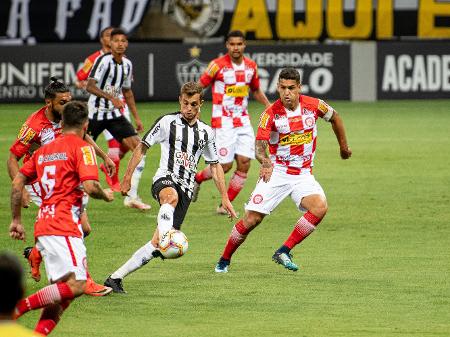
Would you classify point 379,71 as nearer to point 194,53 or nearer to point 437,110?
point 437,110

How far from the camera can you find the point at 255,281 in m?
11.5

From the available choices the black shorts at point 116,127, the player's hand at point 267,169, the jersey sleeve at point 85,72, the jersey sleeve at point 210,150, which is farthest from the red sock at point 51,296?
the jersey sleeve at point 85,72

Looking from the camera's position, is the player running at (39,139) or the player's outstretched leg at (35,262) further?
the player's outstretched leg at (35,262)

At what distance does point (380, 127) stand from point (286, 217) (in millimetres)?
10498

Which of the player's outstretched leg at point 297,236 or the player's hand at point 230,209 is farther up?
the player's hand at point 230,209

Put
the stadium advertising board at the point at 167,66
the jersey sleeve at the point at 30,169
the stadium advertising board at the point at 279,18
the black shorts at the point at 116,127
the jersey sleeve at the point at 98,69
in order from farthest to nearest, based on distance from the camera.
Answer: the stadium advertising board at the point at 279,18, the stadium advertising board at the point at 167,66, the black shorts at the point at 116,127, the jersey sleeve at the point at 98,69, the jersey sleeve at the point at 30,169

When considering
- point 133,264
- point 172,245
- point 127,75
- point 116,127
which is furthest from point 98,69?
point 172,245

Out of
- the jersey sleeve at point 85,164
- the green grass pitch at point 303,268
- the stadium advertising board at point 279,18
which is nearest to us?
the jersey sleeve at point 85,164

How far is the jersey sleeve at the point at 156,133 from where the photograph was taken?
1120 cm

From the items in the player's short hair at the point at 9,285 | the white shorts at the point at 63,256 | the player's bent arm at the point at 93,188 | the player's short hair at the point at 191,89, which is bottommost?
the white shorts at the point at 63,256

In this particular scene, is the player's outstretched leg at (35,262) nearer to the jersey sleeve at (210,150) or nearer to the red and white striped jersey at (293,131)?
the jersey sleeve at (210,150)

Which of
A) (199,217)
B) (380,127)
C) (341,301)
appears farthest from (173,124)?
(380,127)

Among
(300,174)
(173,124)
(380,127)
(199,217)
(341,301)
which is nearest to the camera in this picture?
(341,301)

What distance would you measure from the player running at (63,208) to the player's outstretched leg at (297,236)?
3.51 meters
